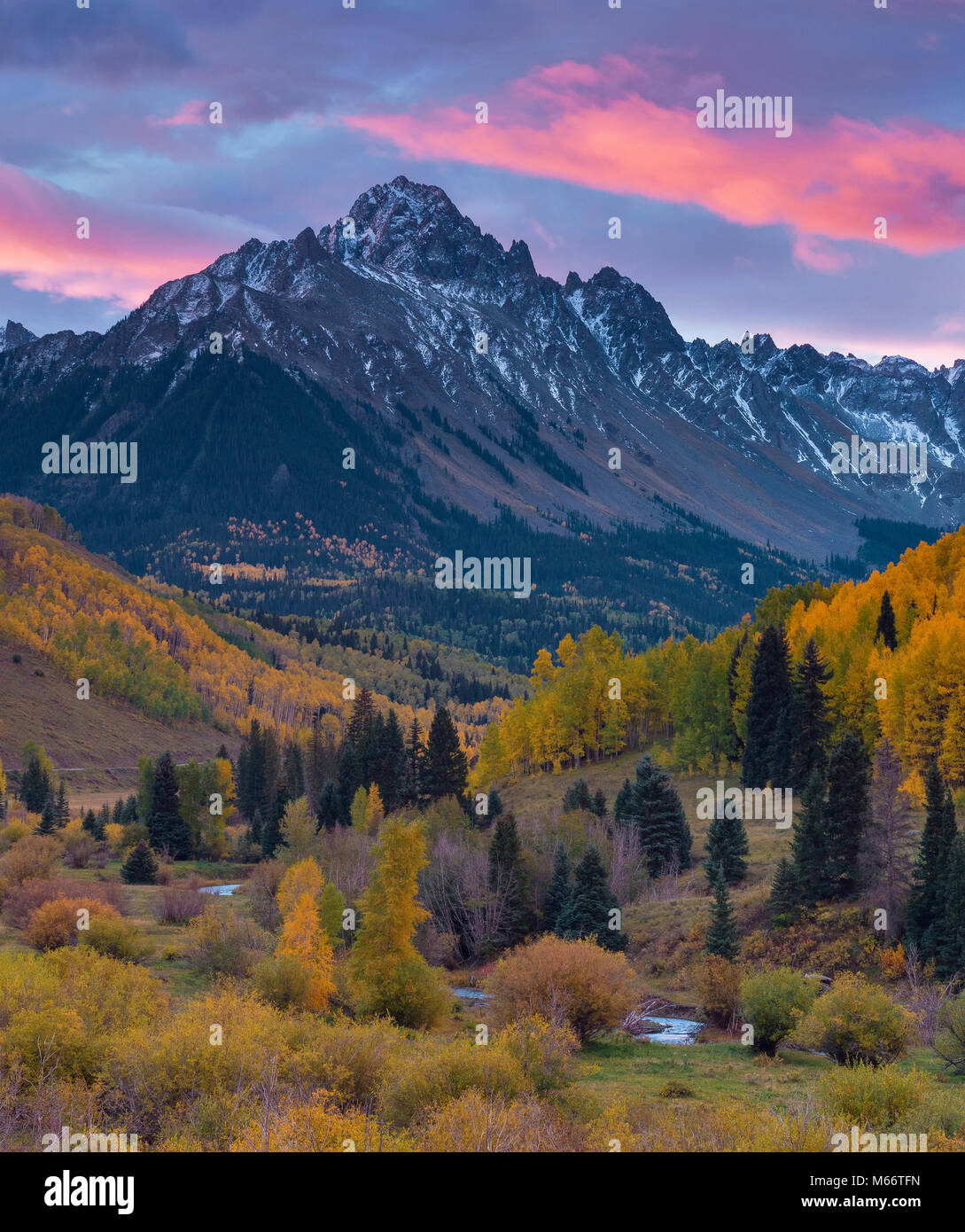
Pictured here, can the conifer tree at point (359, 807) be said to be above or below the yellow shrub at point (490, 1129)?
below

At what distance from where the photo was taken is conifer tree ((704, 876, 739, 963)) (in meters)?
59.2

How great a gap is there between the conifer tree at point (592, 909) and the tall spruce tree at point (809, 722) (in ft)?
92.6

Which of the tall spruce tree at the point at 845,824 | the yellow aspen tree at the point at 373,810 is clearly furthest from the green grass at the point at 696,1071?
the yellow aspen tree at the point at 373,810

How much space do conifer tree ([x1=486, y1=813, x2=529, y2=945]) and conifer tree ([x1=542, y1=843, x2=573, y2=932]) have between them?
1805mm

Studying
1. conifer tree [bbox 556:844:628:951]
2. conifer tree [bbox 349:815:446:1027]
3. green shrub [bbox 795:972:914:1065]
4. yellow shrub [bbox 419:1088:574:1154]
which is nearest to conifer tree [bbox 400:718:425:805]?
conifer tree [bbox 556:844:628:951]

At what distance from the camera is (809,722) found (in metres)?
90.8

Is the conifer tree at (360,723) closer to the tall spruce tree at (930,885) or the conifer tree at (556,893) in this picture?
the conifer tree at (556,893)

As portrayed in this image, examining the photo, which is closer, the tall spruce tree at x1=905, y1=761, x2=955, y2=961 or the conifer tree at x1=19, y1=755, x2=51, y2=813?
the tall spruce tree at x1=905, y1=761, x2=955, y2=961

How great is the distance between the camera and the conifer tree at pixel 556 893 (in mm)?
73688

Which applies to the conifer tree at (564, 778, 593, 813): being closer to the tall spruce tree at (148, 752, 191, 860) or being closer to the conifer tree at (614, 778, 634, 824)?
the conifer tree at (614, 778, 634, 824)
